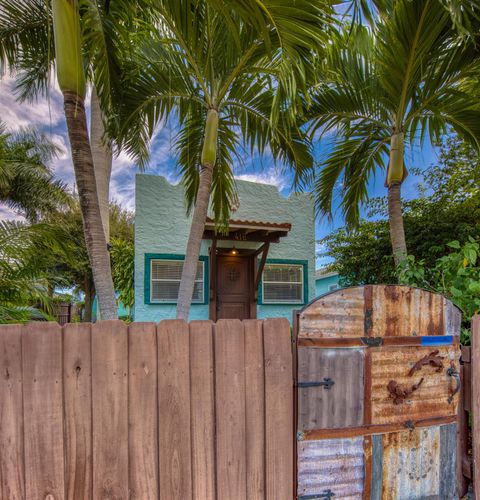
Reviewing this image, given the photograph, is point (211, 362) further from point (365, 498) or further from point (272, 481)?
point (365, 498)

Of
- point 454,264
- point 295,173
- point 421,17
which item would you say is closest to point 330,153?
point 295,173

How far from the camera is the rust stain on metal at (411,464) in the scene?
5.97ft

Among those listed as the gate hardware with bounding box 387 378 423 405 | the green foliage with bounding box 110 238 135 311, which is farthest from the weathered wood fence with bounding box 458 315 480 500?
the green foliage with bounding box 110 238 135 311

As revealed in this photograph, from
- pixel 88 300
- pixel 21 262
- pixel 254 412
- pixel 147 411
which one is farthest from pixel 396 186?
pixel 88 300

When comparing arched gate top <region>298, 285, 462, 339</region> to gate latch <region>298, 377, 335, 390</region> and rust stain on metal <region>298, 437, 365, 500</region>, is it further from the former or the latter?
rust stain on metal <region>298, 437, 365, 500</region>

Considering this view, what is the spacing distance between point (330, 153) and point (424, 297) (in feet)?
13.3

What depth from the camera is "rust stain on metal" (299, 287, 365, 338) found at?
5.73 ft

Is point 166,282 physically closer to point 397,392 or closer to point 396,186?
point 396,186

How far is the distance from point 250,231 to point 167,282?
90.3 inches

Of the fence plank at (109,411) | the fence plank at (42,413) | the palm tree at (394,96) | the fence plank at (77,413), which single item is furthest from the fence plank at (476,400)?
the palm tree at (394,96)

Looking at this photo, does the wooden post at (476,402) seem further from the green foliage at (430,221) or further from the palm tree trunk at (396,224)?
the green foliage at (430,221)

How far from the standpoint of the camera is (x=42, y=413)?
141cm

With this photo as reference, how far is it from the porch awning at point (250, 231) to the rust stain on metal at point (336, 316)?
5.18 metres

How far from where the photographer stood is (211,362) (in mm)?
1621
